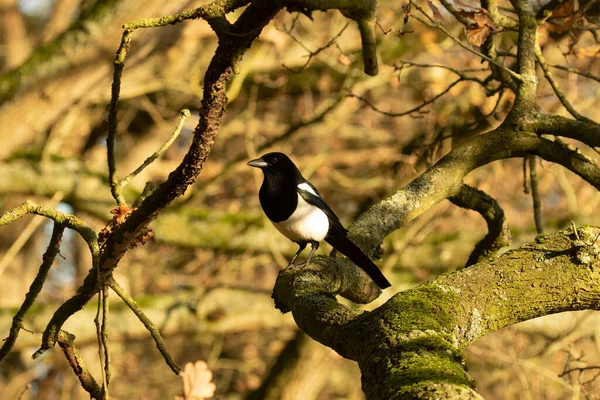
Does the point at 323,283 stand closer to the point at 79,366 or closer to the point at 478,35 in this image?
the point at 79,366

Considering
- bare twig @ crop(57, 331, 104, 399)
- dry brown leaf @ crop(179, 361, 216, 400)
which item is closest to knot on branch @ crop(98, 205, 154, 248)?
bare twig @ crop(57, 331, 104, 399)

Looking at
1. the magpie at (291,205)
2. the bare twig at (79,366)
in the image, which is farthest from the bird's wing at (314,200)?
the bare twig at (79,366)

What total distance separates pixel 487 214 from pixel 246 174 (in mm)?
7087

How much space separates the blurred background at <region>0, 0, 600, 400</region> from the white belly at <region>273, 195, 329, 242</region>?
2.17 ft

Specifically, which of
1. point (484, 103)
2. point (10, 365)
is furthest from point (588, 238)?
point (10, 365)

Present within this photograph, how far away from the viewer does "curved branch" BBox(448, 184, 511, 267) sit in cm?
333

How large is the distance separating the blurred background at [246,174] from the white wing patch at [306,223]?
66 centimetres

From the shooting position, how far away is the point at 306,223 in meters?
4.64

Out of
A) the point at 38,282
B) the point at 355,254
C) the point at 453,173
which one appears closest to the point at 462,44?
the point at 453,173

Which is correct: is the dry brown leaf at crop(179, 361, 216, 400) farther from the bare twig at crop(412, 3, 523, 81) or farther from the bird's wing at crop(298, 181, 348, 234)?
the bird's wing at crop(298, 181, 348, 234)

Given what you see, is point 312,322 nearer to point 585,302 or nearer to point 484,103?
point 585,302

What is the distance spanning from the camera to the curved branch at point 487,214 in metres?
3.33

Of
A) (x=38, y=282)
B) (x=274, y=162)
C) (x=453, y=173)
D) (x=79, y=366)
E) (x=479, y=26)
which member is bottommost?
(x=79, y=366)

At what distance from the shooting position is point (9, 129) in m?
5.67
